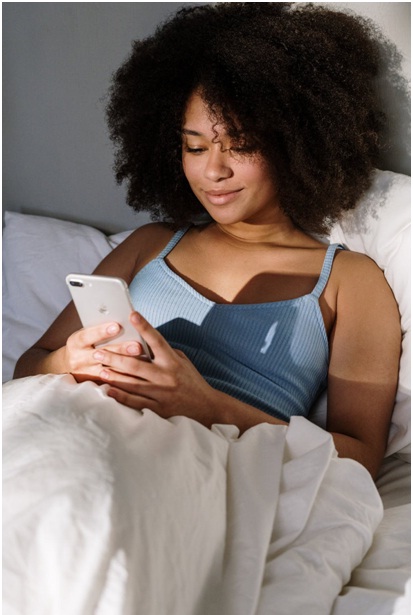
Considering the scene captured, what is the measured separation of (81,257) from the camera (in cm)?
179

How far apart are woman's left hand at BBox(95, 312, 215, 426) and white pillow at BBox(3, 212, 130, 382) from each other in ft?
1.86

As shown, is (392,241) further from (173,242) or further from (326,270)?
(173,242)

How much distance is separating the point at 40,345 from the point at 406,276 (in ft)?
2.17

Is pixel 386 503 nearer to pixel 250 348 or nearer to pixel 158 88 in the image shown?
pixel 250 348

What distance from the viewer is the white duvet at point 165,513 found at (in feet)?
2.63

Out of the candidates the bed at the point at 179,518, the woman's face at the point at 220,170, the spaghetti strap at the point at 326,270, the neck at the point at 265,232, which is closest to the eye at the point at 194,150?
the woman's face at the point at 220,170

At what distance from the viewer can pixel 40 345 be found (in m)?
1.48

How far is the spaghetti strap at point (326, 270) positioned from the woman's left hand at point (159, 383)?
29 cm

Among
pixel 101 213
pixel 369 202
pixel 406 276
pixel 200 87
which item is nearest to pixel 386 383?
pixel 406 276

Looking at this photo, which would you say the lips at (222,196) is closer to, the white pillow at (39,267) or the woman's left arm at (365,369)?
the woman's left arm at (365,369)

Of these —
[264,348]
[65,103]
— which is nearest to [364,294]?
[264,348]

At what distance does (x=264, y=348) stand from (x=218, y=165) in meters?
0.31

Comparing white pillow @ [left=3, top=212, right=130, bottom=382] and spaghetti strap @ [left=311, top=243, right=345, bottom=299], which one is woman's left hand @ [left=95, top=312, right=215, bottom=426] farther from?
white pillow @ [left=3, top=212, right=130, bottom=382]

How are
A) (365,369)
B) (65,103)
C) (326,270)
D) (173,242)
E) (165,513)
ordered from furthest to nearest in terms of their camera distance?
(65,103) → (173,242) → (326,270) → (365,369) → (165,513)
